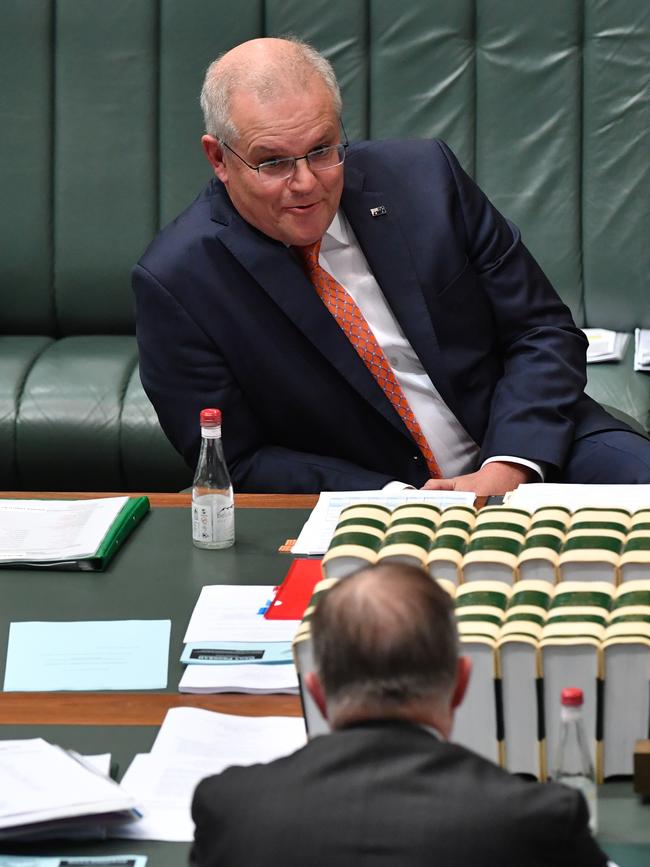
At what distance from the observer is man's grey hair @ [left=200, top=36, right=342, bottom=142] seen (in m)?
2.29

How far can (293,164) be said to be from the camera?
7.54 ft

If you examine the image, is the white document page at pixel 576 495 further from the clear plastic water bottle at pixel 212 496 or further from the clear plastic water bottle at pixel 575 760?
the clear plastic water bottle at pixel 575 760

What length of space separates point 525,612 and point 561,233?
2.47m

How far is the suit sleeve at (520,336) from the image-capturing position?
7.95ft

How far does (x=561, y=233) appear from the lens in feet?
12.1

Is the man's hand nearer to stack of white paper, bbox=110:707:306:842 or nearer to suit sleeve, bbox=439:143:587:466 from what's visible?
suit sleeve, bbox=439:143:587:466

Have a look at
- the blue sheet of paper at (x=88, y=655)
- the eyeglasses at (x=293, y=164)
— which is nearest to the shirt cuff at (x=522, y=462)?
the eyeglasses at (x=293, y=164)

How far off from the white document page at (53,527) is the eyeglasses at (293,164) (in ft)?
1.97

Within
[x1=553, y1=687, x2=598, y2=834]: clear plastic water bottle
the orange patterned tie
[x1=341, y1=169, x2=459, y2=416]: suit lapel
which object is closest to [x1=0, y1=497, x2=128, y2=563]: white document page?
the orange patterned tie

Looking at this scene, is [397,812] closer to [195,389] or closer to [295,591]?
[295,591]

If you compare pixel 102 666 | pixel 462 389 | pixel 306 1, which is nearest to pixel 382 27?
pixel 306 1

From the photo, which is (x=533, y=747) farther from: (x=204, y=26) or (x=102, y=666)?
(x=204, y=26)

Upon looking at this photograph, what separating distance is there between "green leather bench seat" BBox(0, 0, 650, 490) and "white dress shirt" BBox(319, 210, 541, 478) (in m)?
1.11

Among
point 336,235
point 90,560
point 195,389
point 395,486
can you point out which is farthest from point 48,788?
point 336,235
